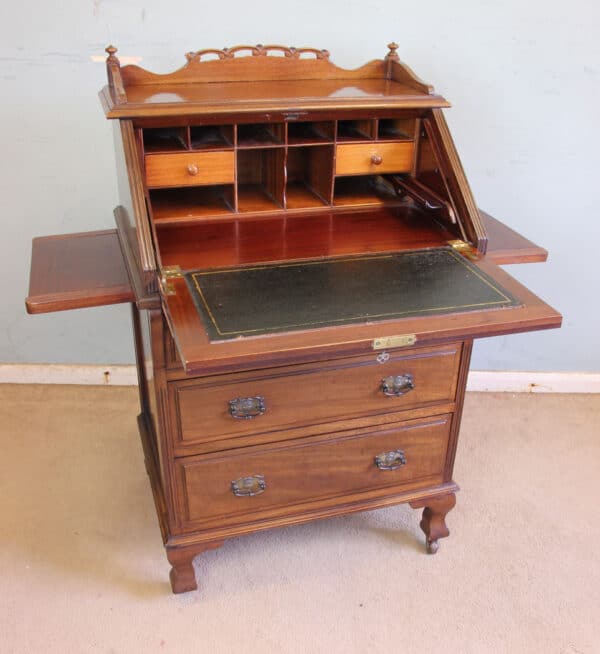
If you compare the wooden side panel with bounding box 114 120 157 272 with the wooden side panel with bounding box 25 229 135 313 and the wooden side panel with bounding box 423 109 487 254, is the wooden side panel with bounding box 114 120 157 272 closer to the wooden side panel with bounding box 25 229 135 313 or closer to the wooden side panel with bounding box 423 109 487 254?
the wooden side panel with bounding box 25 229 135 313

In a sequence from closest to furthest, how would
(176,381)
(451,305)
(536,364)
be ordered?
1. (451,305)
2. (176,381)
3. (536,364)

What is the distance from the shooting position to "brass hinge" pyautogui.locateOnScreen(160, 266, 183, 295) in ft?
4.58

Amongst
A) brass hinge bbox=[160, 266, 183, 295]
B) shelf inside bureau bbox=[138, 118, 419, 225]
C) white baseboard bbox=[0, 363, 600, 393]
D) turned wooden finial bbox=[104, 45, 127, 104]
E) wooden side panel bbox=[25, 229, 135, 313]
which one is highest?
turned wooden finial bbox=[104, 45, 127, 104]

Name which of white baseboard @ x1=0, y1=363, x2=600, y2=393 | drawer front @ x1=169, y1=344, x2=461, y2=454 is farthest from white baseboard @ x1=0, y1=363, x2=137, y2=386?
drawer front @ x1=169, y1=344, x2=461, y2=454

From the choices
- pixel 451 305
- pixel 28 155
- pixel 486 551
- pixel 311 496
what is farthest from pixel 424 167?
pixel 28 155

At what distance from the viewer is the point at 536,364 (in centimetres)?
271

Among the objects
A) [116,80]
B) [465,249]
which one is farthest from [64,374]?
[465,249]

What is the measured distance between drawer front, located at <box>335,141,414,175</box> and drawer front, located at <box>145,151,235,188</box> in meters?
0.29

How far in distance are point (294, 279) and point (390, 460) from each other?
604 millimetres

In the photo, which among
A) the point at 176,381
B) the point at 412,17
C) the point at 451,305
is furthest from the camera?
the point at 412,17

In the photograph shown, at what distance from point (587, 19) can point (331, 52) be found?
80 centimetres

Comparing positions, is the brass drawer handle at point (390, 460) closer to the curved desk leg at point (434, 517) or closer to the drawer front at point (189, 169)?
the curved desk leg at point (434, 517)

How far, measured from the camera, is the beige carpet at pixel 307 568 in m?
1.73

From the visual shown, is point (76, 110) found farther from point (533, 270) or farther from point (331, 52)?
point (533, 270)
